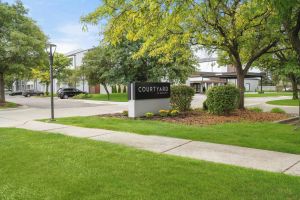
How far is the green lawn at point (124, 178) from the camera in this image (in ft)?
14.4

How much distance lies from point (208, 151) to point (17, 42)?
1947 cm

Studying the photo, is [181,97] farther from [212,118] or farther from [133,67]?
[133,67]

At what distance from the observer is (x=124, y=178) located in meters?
5.07

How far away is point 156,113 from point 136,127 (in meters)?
4.36

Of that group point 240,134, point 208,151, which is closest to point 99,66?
point 240,134

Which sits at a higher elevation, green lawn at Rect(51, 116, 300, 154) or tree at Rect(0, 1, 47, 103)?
tree at Rect(0, 1, 47, 103)

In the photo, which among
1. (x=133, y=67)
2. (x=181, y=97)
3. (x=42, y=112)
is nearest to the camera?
(x=181, y=97)

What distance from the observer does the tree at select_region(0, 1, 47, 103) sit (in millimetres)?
22625

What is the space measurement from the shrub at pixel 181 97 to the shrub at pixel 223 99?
73.2 inches

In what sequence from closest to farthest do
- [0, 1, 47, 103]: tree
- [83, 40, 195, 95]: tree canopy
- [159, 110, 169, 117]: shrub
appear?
[159, 110, 169, 117]: shrub → [0, 1, 47, 103]: tree → [83, 40, 195, 95]: tree canopy

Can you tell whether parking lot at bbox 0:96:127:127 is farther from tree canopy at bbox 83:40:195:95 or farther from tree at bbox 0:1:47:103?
tree canopy at bbox 83:40:195:95

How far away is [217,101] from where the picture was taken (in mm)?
14023

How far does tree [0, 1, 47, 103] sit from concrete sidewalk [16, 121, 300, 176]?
1507 centimetres

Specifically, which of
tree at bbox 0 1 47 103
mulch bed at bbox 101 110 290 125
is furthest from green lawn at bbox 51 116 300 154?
tree at bbox 0 1 47 103
